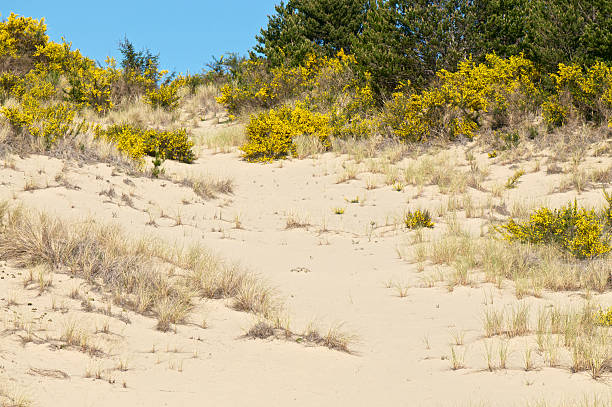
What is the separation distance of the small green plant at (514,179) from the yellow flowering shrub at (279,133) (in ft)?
16.5

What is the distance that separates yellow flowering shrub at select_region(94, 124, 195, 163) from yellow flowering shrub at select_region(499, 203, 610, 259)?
8.11 metres

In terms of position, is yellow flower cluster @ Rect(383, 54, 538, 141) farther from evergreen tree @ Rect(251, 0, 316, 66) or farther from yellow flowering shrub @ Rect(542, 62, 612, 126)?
evergreen tree @ Rect(251, 0, 316, 66)

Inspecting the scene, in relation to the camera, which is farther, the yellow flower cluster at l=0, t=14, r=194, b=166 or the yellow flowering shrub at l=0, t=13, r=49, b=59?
the yellow flowering shrub at l=0, t=13, r=49, b=59

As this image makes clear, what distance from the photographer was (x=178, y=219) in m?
9.17

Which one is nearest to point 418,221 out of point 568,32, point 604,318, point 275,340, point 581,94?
point 604,318

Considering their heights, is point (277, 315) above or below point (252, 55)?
below

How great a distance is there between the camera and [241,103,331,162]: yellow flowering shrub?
48.0 ft

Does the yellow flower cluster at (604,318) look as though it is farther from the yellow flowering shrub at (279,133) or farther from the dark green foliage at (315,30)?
the dark green foliage at (315,30)

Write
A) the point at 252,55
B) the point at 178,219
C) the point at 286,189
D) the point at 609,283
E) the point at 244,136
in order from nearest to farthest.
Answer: the point at 609,283
the point at 178,219
the point at 286,189
the point at 244,136
the point at 252,55

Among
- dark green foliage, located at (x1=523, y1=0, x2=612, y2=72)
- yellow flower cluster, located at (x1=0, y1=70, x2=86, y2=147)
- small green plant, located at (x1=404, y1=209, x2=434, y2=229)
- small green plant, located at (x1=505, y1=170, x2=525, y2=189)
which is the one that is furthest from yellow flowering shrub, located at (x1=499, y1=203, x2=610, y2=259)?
yellow flower cluster, located at (x1=0, y1=70, x2=86, y2=147)

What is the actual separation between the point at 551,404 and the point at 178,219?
264 inches

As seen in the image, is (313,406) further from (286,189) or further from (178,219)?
(286,189)

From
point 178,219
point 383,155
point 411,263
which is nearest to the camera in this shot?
point 411,263

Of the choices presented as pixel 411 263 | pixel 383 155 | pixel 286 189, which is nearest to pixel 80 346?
pixel 411 263
